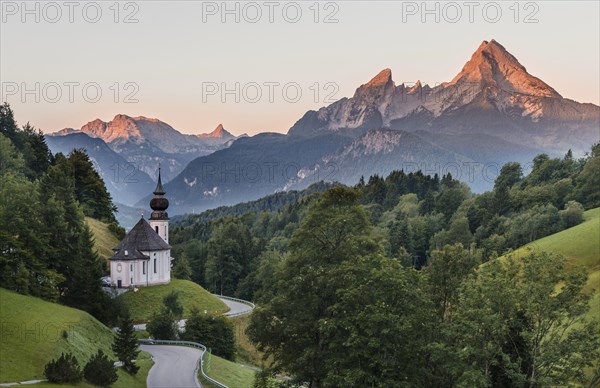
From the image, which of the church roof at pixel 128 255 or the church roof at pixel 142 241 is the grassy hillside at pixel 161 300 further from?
the church roof at pixel 142 241

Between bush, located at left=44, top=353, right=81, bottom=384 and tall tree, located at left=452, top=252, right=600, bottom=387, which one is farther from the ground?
tall tree, located at left=452, top=252, right=600, bottom=387

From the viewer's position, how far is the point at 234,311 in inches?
3509

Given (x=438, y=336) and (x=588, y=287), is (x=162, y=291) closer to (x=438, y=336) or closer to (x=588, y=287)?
(x=588, y=287)

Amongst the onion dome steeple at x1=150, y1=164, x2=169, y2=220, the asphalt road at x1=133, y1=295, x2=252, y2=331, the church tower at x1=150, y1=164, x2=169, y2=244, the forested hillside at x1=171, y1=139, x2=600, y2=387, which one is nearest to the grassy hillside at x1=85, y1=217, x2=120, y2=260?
the church tower at x1=150, y1=164, x2=169, y2=244

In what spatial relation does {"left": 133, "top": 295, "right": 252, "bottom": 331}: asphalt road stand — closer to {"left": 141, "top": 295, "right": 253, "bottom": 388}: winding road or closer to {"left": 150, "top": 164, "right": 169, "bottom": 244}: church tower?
{"left": 141, "top": 295, "right": 253, "bottom": 388}: winding road

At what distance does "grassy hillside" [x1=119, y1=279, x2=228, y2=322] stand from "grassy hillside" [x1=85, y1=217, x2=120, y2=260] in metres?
8.78

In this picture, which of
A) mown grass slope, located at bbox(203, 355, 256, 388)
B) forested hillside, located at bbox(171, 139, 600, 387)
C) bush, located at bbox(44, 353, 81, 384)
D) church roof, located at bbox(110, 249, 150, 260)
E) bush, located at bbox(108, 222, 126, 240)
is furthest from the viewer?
bush, located at bbox(108, 222, 126, 240)

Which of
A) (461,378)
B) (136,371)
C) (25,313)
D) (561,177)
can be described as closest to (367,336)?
(461,378)

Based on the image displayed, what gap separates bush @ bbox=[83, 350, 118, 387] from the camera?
40.9 metres

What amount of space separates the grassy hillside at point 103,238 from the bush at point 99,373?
49102 millimetres

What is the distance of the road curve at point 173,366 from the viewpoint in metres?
48.5

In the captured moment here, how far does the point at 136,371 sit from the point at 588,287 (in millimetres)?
38874

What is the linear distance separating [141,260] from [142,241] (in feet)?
12.7

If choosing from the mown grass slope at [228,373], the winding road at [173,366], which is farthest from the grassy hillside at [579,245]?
the winding road at [173,366]
